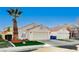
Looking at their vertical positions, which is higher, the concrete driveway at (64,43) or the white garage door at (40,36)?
the white garage door at (40,36)

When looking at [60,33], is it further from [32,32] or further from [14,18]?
[14,18]

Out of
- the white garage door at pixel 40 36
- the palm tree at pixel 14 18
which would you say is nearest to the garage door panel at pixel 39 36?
the white garage door at pixel 40 36

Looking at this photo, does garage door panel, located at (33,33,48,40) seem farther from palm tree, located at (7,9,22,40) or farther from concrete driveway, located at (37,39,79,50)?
palm tree, located at (7,9,22,40)

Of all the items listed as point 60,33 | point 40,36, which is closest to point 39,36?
point 40,36

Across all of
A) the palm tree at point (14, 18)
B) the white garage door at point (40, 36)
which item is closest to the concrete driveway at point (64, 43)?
the white garage door at point (40, 36)

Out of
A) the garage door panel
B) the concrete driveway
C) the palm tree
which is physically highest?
the palm tree

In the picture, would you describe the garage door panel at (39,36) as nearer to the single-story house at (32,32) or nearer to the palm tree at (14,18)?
the single-story house at (32,32)

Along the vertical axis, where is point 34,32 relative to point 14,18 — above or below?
below

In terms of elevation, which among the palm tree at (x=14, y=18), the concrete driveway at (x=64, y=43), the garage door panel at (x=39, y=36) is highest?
the palm tree at (x=14, y=18)

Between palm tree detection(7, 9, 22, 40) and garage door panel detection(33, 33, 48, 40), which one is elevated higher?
palm tree detection(7, 9, 22, 40)

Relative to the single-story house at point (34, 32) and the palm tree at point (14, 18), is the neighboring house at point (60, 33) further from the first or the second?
the palm tree at point (14, 18)

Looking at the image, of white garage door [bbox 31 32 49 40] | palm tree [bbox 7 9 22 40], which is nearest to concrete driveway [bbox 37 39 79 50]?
white garage door [bbox 31 32 49 40]
